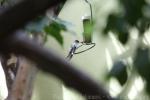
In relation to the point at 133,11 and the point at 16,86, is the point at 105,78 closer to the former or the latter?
the point at 133,11

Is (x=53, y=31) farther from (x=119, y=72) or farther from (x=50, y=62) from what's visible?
(x=50, y=62)

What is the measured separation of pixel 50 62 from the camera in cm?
26

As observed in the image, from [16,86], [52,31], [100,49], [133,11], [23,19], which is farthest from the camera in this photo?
[100,49]

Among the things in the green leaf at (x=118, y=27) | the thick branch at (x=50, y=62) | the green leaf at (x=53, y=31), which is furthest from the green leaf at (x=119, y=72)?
the green leaf at (x=53, y=31)

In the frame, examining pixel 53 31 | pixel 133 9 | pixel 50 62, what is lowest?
pixel 50 62

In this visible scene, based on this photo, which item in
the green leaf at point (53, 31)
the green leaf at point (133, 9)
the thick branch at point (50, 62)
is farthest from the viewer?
the green leaf at point (53, 31)

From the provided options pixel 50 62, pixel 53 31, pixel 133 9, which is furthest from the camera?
pixel 53 31

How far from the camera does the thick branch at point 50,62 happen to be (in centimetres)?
26

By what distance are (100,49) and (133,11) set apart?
8.16ft

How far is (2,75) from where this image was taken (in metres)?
2.91

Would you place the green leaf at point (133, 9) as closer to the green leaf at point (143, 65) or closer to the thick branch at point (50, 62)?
the green leaf at point (143, 65)

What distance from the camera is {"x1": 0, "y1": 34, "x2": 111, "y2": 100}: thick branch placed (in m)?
0.26

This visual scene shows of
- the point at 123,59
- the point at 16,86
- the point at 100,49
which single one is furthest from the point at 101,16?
the point at 100,49

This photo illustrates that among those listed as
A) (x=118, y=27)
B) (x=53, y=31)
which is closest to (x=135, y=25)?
(x=118, y=27)
